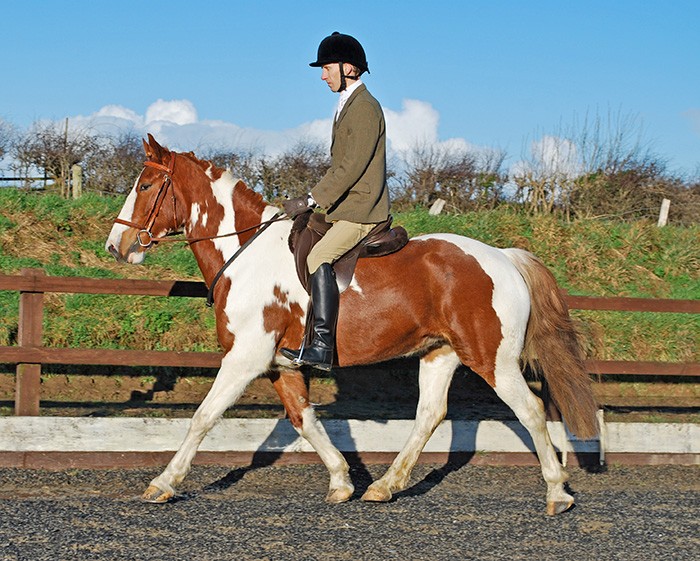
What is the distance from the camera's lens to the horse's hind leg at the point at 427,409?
6.55 meters

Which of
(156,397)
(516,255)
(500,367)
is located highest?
(516,255)

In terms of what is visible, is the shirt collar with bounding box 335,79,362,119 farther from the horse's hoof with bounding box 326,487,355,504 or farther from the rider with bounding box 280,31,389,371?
the horse's hoof with bounding box 326,487,355,504

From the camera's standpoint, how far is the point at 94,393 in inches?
415

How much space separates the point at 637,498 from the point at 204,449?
134 inches

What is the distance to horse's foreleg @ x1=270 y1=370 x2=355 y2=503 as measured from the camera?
6.28 meters

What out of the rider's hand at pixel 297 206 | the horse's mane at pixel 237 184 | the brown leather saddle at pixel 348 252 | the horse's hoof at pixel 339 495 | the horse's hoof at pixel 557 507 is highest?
the horse's mane at pixel 237 184

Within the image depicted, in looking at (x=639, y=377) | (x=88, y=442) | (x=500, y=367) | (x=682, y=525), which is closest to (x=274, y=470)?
(x=88, y=442)

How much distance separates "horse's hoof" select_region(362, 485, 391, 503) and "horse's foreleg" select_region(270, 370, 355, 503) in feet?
0.39

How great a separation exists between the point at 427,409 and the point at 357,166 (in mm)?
1966

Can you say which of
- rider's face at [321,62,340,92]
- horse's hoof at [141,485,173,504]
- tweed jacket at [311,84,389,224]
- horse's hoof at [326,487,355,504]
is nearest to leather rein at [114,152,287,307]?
tweed jacket at [311,84,389,224]

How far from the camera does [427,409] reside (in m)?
6.78

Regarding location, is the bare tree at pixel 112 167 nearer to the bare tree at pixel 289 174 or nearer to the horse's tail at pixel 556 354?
the bare tree at pixel 289 174

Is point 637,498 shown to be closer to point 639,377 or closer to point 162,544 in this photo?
point 162,544

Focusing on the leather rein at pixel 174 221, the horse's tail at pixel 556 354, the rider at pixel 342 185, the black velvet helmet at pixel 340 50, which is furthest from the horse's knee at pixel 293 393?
the black velvet helmet at pixel 340 50
